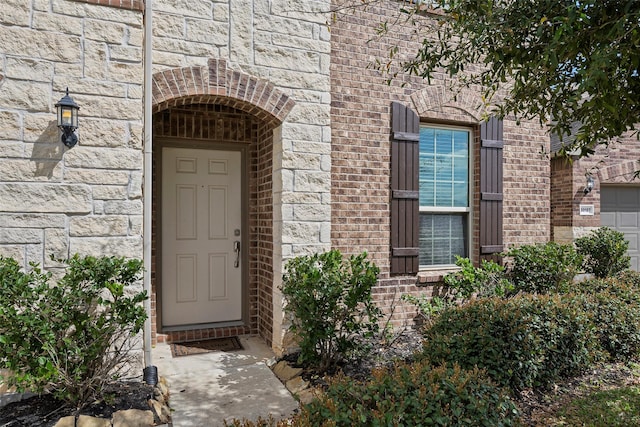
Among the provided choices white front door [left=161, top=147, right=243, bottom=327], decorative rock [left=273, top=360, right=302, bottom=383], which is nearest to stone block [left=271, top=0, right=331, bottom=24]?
white front door [left=161, top=147, right=243, bottom=327]

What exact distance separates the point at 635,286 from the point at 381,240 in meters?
3.44

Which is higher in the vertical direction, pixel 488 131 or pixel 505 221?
pixel 488 131

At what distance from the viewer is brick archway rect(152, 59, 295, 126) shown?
3861mm

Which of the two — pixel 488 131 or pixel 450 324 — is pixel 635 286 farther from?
pixel 450 324

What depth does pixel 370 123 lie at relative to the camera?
501 cm

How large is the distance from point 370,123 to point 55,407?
13.1ft

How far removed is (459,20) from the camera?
3.10 m

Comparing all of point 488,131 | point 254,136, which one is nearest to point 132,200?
point 254,136

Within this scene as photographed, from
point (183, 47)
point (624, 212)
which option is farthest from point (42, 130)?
point (624, 212)

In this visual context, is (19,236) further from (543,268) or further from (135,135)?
(543,268)

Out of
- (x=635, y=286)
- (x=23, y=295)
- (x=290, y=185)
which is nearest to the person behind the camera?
(x=23, y=295)

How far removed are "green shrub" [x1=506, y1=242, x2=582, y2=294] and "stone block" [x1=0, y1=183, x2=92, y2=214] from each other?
16.1 feet

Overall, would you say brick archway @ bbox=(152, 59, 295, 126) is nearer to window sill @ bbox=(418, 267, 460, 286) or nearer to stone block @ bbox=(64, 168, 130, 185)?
stone block @ bbox=(64, 168, 130, 185)

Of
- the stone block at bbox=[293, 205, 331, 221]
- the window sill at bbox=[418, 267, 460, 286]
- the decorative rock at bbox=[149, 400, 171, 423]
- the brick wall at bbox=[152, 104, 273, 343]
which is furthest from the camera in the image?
the window sill at bbox=[418, 267, 460, 286]
